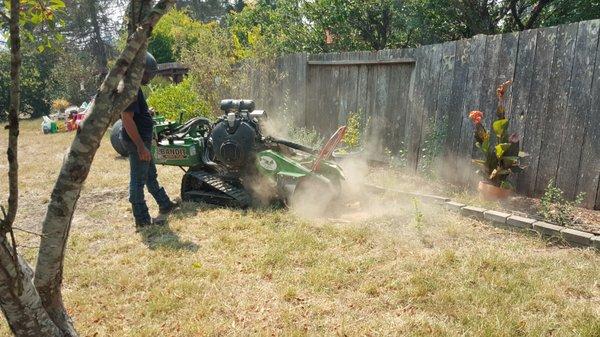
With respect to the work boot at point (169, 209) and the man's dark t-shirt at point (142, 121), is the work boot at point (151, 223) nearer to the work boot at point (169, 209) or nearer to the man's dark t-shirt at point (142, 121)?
the work boot at point (169, 209)

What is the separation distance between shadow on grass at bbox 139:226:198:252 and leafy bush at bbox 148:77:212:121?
5627 millimetres

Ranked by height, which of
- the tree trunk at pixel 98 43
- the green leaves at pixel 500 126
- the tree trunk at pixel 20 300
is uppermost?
the tree trunk at pixel 98 43

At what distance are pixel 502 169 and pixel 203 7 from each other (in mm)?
31645

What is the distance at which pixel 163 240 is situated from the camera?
434 centimetres

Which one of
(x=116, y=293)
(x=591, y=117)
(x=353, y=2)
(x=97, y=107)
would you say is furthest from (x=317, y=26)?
(x=97, y=107)

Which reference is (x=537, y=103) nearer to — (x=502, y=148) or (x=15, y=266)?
(x=502, y=148)

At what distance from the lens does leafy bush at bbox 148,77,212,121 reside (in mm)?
10031

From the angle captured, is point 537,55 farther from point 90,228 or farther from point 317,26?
point 317,26

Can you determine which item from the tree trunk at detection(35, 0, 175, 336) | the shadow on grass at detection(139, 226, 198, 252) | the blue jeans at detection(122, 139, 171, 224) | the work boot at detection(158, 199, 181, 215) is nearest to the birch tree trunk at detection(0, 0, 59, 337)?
the tree trunk at detection(35, 0, 175, 336)

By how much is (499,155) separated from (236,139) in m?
2.89

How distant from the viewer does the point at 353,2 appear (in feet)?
Answer: 33.8

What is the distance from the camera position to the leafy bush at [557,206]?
4.16 m

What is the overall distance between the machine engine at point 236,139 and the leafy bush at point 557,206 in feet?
10.0

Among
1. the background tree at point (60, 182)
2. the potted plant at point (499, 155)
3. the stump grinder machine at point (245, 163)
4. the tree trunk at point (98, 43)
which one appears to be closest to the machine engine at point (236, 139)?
the stump grinder machine at point (245, 163)
